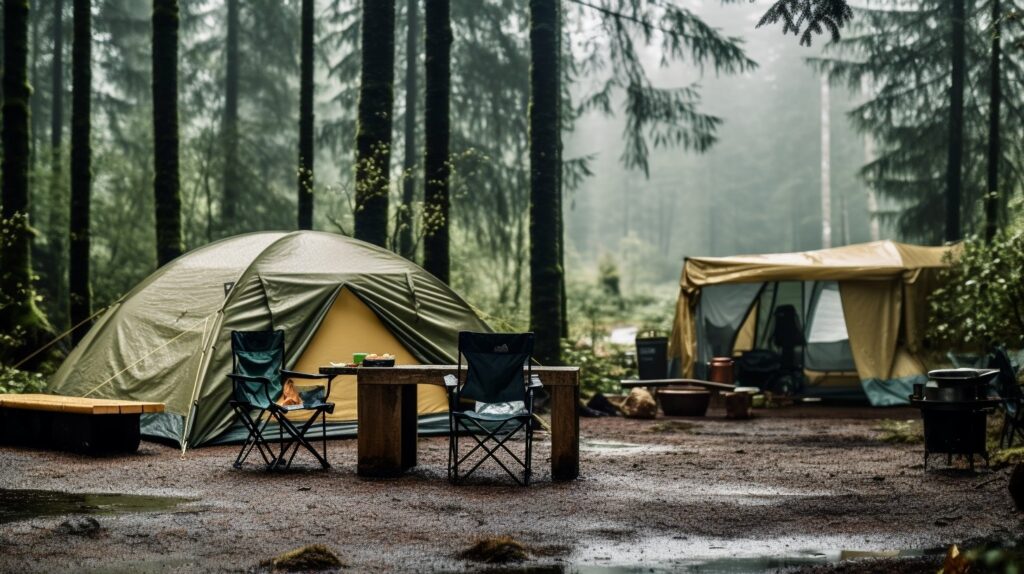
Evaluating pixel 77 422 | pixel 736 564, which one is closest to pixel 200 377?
pixel 77 422

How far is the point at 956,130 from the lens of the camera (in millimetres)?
19219

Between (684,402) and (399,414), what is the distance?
6.56m

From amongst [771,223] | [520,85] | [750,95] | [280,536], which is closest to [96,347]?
[280,536]

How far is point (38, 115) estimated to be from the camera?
24891 millimetres

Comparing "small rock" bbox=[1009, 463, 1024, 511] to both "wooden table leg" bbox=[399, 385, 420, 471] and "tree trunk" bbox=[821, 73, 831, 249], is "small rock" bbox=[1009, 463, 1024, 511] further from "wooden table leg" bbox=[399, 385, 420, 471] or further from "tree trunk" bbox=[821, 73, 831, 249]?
"tree trunk" bbox=[821, 73, 831, 249]

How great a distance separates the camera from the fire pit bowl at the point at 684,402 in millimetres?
13789

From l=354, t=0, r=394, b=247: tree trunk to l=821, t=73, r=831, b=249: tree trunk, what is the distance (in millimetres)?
39470

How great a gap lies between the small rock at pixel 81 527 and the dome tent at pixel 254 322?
381 centimetres

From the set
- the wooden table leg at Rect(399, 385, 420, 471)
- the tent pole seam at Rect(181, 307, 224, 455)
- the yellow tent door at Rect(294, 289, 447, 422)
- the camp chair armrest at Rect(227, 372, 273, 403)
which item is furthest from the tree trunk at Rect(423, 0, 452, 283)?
the camp chair armrest at Rect(227, 372, 273, 403)

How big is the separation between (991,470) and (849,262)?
7.43 m

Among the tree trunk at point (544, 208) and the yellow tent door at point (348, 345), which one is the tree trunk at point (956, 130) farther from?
the yellow tent door at point (348, 345)

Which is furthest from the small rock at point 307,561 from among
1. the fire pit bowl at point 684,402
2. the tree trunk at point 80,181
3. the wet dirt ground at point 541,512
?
the tree trunk at point 80,181

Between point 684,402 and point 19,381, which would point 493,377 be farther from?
point 19,381

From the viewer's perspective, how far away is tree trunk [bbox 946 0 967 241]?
19.0 meters
